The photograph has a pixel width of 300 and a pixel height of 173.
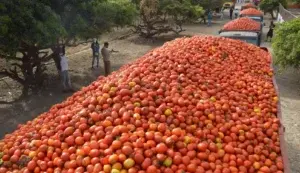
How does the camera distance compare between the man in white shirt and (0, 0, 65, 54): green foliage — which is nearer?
(0, 0, 65, 54): green foliage

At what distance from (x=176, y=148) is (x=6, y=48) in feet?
18.9

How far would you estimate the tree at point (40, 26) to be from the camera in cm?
770

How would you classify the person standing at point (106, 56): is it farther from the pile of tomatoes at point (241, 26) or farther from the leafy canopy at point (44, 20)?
the pile of tomatoes at point (241, 26)

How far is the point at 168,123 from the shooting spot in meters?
3.77

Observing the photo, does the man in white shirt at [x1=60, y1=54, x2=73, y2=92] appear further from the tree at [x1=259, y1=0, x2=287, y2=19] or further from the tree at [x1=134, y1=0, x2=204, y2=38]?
the tree at [x1=259, y1=0, x2=287, y2=19]

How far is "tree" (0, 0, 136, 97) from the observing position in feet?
25.3

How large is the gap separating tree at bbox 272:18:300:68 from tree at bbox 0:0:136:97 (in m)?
5.70

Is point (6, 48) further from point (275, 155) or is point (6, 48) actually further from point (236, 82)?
point (275, 155)

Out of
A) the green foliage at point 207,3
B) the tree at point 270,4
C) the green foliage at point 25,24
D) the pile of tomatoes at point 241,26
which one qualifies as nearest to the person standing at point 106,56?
the green foliage at point 25,24

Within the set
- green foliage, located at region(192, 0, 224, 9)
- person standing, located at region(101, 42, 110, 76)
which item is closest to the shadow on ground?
person standing, located at region(101, 42, 110, 76)

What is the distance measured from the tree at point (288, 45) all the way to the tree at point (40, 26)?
5698 millimetres

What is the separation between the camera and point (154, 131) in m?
3.58

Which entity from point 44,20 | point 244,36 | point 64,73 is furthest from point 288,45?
point 44,20

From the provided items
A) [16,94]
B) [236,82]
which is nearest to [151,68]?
[236,82]
